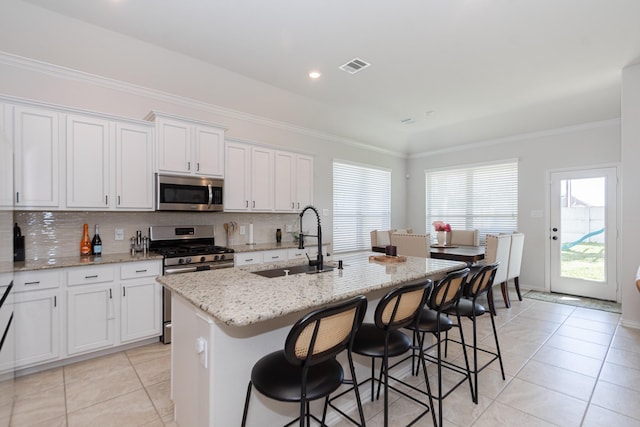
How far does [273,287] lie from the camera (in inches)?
70.6

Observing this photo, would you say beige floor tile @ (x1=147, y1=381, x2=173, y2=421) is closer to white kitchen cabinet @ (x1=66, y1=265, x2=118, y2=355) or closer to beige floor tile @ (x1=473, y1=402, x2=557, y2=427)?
white kitchen cabinet @ (x1=66, y1=265, x2=118, y2=355)

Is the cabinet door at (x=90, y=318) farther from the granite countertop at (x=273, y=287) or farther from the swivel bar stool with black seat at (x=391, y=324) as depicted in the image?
the swivel bar stool with black seat at (x=391, y=324)

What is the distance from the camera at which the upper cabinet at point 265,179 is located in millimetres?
4229

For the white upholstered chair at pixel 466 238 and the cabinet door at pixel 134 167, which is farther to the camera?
the white upholstered chair at pixel 466 238

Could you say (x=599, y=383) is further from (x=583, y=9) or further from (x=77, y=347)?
(x=77, y=347)

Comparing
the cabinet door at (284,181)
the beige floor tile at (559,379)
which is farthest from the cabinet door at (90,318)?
the beige floor tile at (559,379)

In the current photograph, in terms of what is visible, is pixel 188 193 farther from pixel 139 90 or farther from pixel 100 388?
pixel 100 388

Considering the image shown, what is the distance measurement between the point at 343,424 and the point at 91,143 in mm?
3409

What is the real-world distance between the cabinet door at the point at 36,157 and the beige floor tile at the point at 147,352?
5.29ft

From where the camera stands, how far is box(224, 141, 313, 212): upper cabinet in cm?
423

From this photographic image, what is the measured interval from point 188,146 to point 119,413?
2.66m

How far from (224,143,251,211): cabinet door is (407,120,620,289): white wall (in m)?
4.59

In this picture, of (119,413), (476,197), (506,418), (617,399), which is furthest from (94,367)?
(476,197)

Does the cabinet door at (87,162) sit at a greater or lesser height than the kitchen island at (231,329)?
greater
